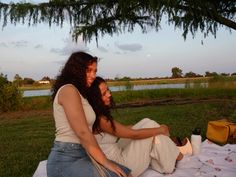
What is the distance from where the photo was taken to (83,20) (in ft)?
25.6

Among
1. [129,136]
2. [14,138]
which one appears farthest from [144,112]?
[129,136]

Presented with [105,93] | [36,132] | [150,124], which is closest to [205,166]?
[150,124]

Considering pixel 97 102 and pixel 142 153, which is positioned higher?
pixel 97 102

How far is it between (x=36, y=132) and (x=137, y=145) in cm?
633

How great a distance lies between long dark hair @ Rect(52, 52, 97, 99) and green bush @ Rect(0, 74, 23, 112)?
13.3m

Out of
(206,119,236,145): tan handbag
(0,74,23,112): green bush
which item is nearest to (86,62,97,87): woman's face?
(206,119,236,145): tan handbag

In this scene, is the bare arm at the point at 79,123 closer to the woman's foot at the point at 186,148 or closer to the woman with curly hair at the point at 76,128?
the woman with curly hair at the point at 76,128

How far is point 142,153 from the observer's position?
3869 millimetres

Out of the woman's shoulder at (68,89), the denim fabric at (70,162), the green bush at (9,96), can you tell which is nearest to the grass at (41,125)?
the green bush at (9,96)

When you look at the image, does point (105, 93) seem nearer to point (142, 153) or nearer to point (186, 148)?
point (142, 153)

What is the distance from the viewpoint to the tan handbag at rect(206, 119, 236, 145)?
6004mm

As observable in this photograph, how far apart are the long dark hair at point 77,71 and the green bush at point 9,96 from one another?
13309mm

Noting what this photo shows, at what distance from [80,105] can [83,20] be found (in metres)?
5.18

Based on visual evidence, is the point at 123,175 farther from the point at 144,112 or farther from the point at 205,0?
the point at 144,112
